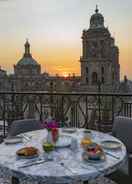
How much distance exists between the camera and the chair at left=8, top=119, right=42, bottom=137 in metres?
3.18

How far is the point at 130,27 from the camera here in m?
12.4

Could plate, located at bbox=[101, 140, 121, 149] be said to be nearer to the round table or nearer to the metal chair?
the round table

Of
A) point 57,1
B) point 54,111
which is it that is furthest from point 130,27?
point 54,111

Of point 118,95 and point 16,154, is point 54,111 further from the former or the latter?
point 16,154

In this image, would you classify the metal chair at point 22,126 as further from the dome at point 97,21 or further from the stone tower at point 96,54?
the dome at point 97,21

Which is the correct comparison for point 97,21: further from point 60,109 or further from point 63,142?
point 63,142

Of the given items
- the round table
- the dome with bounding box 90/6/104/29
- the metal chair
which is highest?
the dome with bounding box 90/6/104/29

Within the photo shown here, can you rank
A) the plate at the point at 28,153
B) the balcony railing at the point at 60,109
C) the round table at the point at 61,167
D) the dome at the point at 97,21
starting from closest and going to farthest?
the round table at the point at 61,167 < the plate at the point at 28,153 < the balcony railing at the point at 60,109 < the dome at the point at 97,21

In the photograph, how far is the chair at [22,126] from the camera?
10.4ft

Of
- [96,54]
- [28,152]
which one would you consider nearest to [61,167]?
[28,152]

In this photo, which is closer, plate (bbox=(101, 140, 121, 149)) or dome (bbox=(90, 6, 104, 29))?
plate (bbox=(101, 140, 121, 149))

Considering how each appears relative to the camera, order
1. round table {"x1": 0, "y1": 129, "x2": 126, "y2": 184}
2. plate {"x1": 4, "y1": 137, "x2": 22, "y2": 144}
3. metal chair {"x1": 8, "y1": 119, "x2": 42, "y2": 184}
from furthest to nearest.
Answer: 1. metal chair {"x1": 8, "y1": 119, "x2": 42, "y2": 184}
2. plate {"x1": 4, "y1": 137, "x2": 22, "y2": 144}
3. round table {"x1": 0, "y1": 129, "x2": 126, "y2": 184}

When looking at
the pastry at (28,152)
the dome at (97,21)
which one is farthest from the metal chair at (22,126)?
the dome at (97,21)

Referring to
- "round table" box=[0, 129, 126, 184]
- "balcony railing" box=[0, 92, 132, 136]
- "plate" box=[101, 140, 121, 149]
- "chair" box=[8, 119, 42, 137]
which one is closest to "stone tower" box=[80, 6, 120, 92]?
"balcony railing" box=[0, 92, 132, 136]
